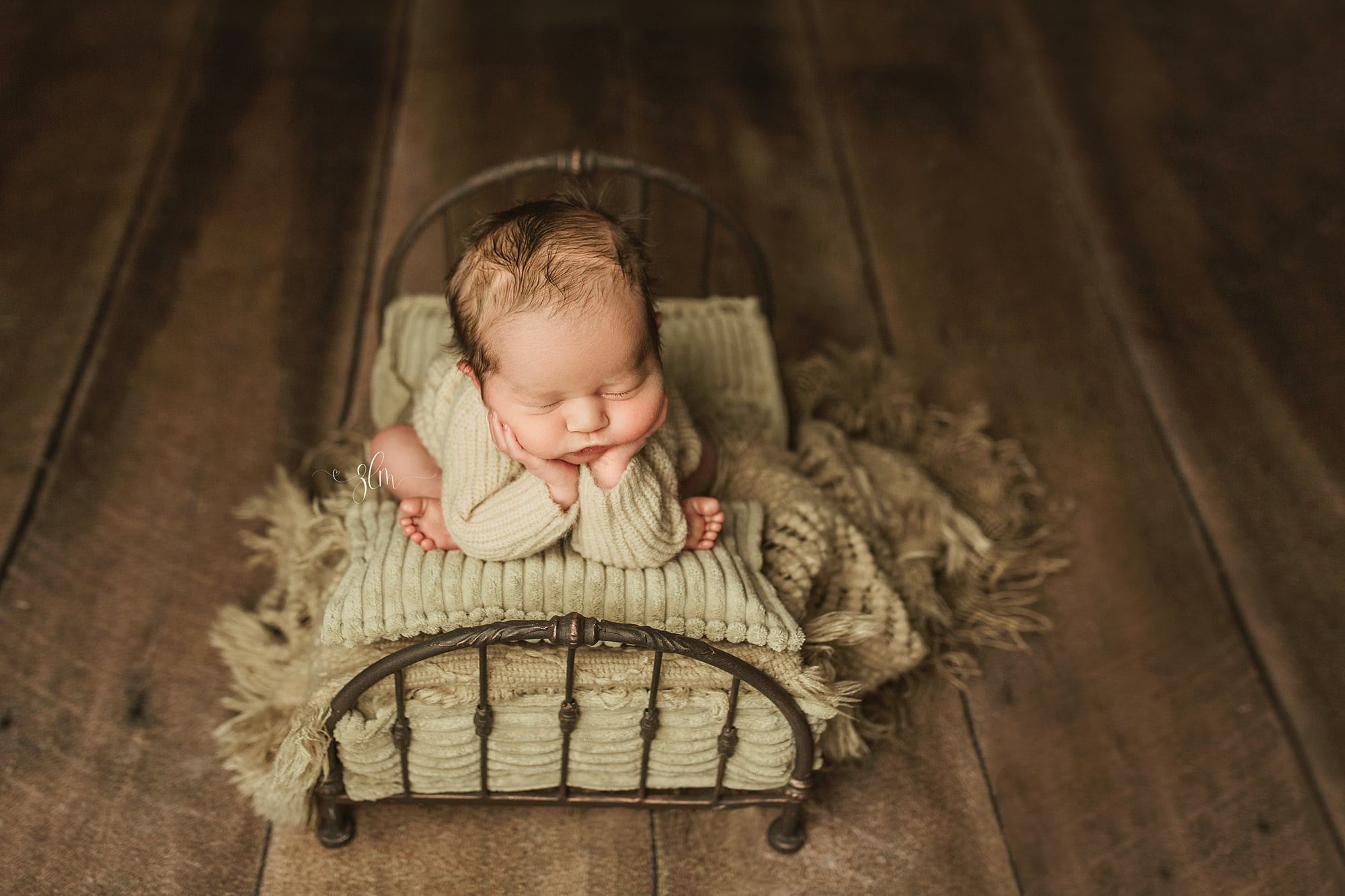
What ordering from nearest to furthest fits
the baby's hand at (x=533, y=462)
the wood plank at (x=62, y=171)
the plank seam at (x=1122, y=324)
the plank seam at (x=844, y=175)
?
1. the baby's hand at (x=533, y=462)
2. the plank seam at (x=1122, y=324)
3. the wood plank at (x=62, y=171)
4. the plank seam at (x=844, y=175)

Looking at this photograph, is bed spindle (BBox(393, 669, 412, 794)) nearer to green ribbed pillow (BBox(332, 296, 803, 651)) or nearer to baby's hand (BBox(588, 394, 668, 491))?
green ribbed pillow (BBox(332, 296, 803, 651))

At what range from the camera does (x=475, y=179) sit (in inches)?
55.9

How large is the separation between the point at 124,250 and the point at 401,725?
1.17 meters

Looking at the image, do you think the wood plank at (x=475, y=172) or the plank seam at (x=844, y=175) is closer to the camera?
the wood plank at (x=475, y=172)

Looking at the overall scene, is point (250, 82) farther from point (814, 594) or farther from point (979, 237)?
point (814, 594)

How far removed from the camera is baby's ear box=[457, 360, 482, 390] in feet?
3.38

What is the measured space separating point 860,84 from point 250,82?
1180mm

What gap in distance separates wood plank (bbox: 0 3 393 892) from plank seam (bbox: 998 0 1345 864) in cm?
121

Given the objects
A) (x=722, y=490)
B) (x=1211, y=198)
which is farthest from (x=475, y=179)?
(x=1211, y=198)

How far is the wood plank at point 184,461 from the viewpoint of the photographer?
4.27 feet

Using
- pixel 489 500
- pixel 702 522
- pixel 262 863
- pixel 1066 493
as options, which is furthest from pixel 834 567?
pixel 262 863

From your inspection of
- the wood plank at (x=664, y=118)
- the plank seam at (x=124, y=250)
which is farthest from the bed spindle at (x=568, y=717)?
the plank seam at (x=124, y=250)

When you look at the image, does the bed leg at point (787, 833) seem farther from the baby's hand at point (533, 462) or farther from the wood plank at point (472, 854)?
the baby's hand at point (533, 462)

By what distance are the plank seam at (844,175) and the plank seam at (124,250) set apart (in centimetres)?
119
